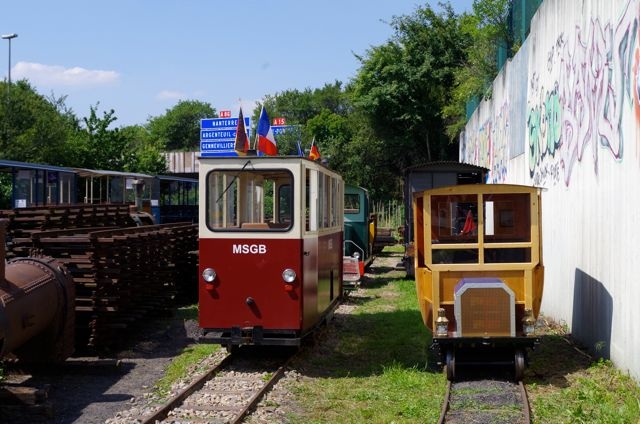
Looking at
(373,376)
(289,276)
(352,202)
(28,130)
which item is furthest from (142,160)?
(373,376)

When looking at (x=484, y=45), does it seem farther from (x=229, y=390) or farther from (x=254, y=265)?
(x=229, y=390)

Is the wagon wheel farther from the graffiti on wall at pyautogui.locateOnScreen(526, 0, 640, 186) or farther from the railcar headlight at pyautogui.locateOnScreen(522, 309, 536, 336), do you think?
the graffiti on wall at pyautogui.locateOnScreen(526, 0, 640, 186)

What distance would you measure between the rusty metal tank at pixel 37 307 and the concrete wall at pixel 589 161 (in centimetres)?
628

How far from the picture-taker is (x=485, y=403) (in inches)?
297

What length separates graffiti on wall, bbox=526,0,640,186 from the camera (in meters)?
8.56

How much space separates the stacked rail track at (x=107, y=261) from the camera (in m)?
9.90

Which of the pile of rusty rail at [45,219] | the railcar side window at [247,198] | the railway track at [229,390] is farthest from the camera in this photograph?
the pile of rusty rail at [45,219]

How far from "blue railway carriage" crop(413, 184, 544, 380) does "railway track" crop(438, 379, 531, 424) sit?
0.88 ft

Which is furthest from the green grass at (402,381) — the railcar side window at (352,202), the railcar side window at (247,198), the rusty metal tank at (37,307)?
the railcar side window at (352,202)

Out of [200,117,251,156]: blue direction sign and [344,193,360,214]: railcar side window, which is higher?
[200,117,251,156]: blue direction sign

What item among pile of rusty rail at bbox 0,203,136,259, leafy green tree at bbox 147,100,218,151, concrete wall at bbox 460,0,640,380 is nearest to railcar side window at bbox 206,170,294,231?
pile of rusty rail at bbox 0,203,136,259

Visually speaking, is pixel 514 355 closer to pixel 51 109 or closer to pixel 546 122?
pixel 546 122

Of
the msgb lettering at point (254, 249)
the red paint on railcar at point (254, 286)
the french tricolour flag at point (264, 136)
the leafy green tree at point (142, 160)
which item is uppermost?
the leafy green tree at point (142, 160)

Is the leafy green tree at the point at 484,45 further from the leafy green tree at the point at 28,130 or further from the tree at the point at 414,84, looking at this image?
the leafy green tree at the point at 28,130
